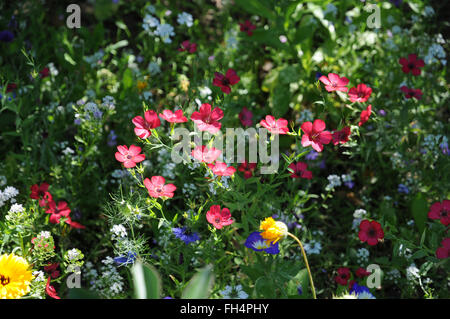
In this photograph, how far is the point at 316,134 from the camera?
141 centimetres

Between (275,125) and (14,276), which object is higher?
(275,125)

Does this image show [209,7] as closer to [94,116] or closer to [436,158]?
[94,116]

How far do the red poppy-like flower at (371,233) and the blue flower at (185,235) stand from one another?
0.47m

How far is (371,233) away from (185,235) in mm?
522

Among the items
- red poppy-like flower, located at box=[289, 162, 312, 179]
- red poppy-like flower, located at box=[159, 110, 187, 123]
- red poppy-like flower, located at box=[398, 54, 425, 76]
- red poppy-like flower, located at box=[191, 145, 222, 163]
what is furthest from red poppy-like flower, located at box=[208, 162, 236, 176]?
red poppy-like flower, located at box=[398, 54, 425, 76]

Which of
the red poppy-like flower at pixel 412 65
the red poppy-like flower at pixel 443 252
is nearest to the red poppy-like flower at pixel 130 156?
the red poppy-like flower at pixel 443 252

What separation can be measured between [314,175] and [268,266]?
2.26 ft

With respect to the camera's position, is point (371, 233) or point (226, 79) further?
point (226, 79)

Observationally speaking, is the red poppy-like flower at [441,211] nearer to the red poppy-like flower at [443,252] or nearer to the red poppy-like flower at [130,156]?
the red poppy-like flower at [443,252]

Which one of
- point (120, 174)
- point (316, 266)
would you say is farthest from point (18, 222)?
point (316, 266)

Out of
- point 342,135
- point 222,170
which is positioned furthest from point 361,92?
point 222,170

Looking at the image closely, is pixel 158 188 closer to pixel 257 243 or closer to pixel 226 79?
pixel 257 243

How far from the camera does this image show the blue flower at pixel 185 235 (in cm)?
138

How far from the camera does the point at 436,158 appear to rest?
1832mm
